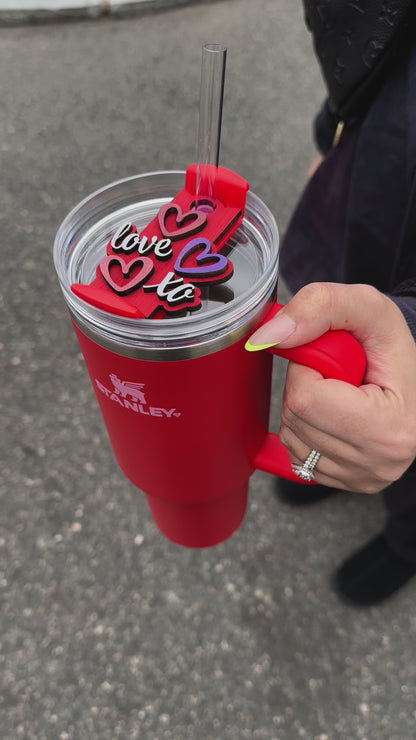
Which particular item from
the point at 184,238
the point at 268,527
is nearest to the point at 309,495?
the point at 268,527

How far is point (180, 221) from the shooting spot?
1.47 ft

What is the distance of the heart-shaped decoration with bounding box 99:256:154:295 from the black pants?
60 cm

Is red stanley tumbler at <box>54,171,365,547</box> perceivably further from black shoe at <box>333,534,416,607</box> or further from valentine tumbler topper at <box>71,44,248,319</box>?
black shoe at <box>333,534,416,607</box>

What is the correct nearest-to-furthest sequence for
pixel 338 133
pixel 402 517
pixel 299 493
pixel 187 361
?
pixel 187 361 < pixel 338 133 < pixel 402 517 < pixel 299 493

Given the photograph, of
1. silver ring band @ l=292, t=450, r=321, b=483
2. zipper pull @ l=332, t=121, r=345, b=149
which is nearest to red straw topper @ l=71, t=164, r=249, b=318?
silver ring band @ l=292, t=450, r=321, b=483

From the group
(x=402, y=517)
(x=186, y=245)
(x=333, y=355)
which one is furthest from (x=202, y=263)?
(x=402, y=517)

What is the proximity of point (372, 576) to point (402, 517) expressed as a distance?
0.48 ft

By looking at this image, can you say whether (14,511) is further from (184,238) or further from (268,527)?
(184,238)

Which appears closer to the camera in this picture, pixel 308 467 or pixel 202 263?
pixel 202 263

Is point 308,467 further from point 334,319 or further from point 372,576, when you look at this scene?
point 372,576

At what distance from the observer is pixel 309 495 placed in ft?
3.85

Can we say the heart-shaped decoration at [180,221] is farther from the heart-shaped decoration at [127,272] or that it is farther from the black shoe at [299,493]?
the black shoe at [299,493]

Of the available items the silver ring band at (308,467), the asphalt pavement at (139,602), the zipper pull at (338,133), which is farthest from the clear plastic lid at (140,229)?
the asphalt pavement at (139,602)

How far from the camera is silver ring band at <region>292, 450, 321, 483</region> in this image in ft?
1.76
